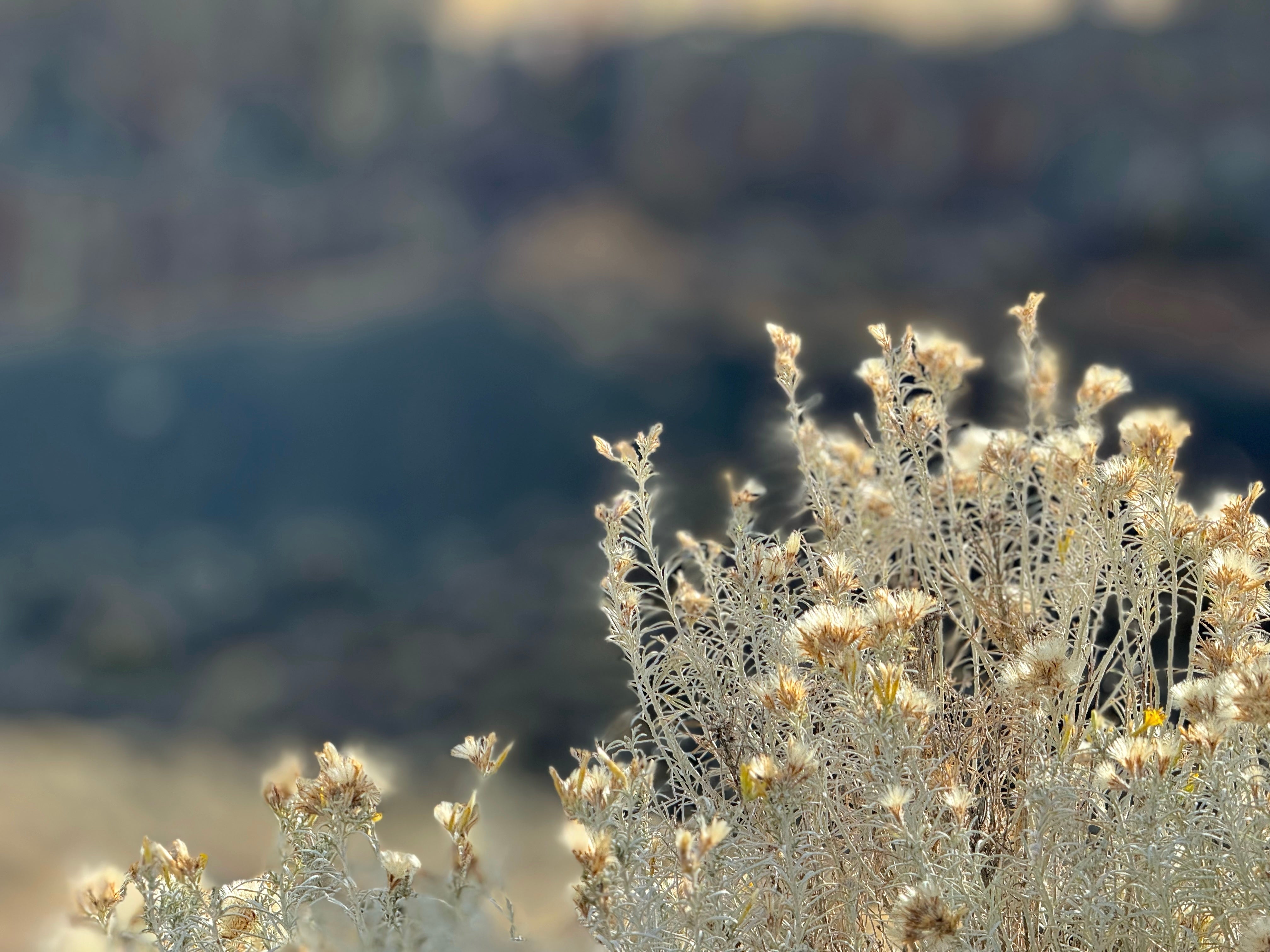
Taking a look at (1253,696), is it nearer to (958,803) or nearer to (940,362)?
(958,803)

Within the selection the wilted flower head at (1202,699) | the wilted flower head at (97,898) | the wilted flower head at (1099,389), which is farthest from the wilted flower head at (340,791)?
the wilted flower head at (1099,389)

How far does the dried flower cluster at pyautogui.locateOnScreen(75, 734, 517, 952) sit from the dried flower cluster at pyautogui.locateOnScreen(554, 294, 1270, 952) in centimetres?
5

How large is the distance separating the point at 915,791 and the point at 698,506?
4.54ft

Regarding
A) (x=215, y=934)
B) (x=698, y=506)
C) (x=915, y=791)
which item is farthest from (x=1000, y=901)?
(x=698, y=506)

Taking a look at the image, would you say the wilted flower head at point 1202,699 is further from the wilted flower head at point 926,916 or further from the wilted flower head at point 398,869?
the wilted flower head at point 398,869

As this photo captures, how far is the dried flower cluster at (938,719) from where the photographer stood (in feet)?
1.27

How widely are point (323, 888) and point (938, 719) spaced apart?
0.31m

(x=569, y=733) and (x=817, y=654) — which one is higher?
(x=569, y=733)

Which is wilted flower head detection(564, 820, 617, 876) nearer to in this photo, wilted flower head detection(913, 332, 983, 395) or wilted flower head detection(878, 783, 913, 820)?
wilted flower head detection(878, 783, 913, 820)

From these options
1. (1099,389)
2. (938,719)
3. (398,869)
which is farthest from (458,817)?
(1099,389)

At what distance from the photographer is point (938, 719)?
1.74 ft

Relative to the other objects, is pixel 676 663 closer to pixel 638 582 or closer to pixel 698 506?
pixel 638 582

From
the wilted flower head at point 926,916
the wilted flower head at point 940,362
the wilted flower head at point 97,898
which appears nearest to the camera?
the wilted flower head at point 926,916

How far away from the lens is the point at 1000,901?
46 cm
